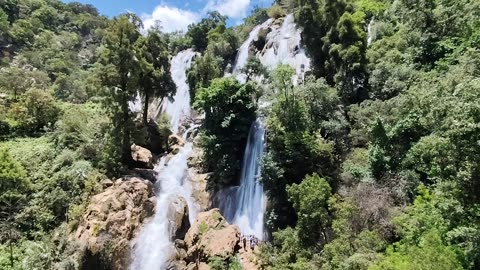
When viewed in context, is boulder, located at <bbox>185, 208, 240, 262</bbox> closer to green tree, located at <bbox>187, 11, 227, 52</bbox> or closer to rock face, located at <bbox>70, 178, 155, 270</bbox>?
rock face, located at <bbox>70, 178, 155, 270</bbox>

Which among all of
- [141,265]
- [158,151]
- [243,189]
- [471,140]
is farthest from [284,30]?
[471,140]

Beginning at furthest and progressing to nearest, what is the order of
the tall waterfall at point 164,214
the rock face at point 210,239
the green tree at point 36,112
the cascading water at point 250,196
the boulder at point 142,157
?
the green tree at point 36,112 → the boulder at point 142,157 → the cascading water at point 250,196 → the tall waterfall at point 164,214 → the rock face at point 210,239

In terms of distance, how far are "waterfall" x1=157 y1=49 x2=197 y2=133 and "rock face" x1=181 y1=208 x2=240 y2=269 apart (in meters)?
20.2

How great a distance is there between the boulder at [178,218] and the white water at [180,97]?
1764 cm

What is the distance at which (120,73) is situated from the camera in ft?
80.4

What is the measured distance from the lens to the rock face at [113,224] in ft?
63.0

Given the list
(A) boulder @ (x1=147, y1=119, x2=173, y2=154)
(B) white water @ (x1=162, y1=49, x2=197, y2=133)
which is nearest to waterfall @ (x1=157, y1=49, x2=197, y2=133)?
(B) white water @ (x1=162, y1=49, x2=197, y2=133)

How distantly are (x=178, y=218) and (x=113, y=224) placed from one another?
144 inches

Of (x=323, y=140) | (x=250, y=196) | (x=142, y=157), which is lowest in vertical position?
(x=250, y=196)

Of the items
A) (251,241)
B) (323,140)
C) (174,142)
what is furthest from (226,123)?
(174,142)

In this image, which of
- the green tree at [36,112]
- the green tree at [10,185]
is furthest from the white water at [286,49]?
the green tree at [10,185]

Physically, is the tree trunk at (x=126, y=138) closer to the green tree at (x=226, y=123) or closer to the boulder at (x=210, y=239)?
the green tree at (x=226, y=123)

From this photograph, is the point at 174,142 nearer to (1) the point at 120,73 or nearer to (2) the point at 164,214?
(1) the point at 120,73

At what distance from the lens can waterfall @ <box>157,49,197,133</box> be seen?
4144 centimetres
